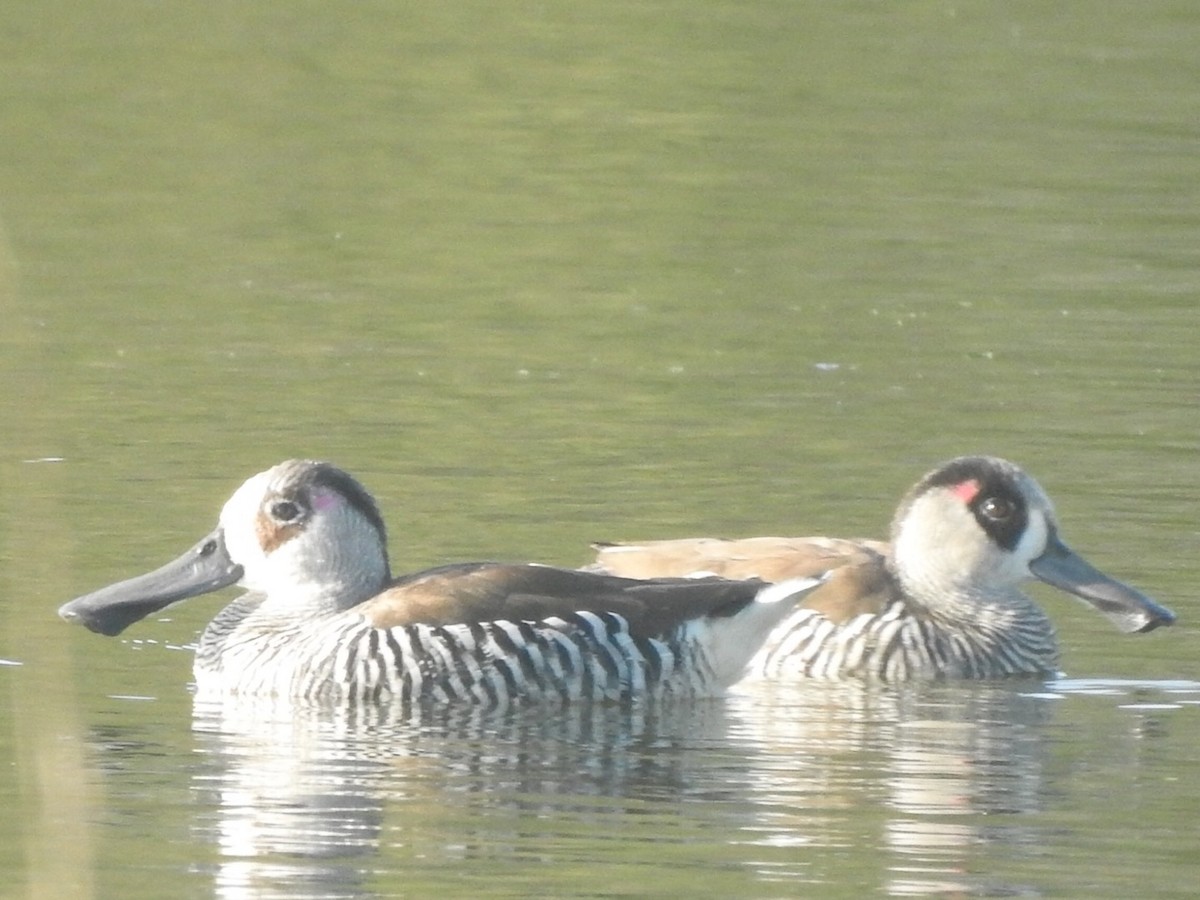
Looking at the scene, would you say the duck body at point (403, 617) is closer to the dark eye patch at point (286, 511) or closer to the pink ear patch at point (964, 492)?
the dark eye patch at point (286, 511)

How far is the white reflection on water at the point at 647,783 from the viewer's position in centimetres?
933

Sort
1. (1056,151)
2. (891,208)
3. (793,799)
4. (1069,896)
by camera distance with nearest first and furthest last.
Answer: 1. (1069,896)
2. (793,799)
3. (891,208)
4. (1056,151)

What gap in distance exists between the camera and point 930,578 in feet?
43.1

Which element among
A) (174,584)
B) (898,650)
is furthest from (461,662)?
(898,650)

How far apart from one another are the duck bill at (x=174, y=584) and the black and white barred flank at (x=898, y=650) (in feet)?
7.36

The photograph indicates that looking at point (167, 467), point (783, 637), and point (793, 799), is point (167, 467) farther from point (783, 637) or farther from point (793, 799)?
point (793, 799)

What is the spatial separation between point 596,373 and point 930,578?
470cm

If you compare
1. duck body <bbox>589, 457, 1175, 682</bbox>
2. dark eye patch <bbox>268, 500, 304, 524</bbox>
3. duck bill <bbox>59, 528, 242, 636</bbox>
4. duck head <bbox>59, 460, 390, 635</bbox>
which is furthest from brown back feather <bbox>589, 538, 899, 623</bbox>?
duck bill <bbox>59, 528, 242, 636</bbox>

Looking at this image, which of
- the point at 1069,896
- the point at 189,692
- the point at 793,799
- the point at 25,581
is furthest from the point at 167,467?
the point at 1069,896

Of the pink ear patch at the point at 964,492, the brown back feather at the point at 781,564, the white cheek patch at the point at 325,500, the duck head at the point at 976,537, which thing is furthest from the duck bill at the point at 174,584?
the pink ear patch at the point at 964,492

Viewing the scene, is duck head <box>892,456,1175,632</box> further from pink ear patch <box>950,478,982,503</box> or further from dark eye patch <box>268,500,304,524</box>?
dark eye patch <box>268,500,304,524</box>

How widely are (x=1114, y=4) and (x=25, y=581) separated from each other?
2035 centimetres

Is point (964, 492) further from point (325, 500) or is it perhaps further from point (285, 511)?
point (285, 511)

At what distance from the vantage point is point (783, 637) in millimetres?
12875
